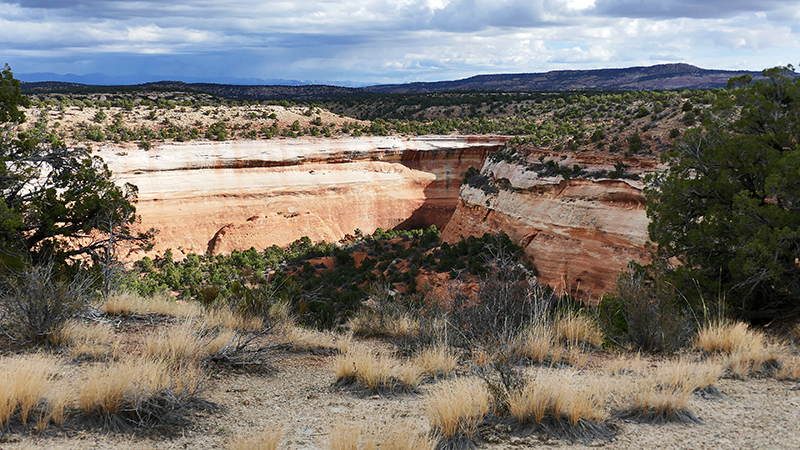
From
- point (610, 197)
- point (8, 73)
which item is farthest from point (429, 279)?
point (8, 73)

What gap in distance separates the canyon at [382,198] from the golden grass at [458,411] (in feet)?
41.6

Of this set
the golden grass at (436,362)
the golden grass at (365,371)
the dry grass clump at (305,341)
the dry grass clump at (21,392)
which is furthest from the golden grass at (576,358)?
the dry grass clump at (21,392)

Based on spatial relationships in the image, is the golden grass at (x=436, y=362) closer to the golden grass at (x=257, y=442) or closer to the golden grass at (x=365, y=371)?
the golden grass at (x=365, y=371)

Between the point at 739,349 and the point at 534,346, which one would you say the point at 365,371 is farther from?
the point at 739,349

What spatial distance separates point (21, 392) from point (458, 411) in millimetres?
3404

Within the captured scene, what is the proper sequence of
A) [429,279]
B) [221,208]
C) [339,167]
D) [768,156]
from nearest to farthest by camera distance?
[768,156]
[429,279]
[221,208]
[339,167]

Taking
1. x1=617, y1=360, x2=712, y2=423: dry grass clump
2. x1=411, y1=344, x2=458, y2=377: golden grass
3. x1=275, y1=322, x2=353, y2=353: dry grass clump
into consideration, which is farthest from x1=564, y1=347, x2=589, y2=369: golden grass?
x1=275, y1=322, x2=353, y2=353: dry grass clump

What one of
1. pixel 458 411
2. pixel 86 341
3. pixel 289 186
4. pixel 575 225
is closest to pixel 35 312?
pixel 86 341

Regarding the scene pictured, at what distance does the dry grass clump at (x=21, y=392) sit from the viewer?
3.91m

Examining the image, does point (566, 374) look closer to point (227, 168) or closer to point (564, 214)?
point (564, 214)

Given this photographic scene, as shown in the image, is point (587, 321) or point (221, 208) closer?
point (587, 321)

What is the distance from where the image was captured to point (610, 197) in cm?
1777

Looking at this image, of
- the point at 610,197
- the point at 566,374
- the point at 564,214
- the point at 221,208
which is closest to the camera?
the point at 566,374

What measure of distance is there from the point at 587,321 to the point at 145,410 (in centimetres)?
613
